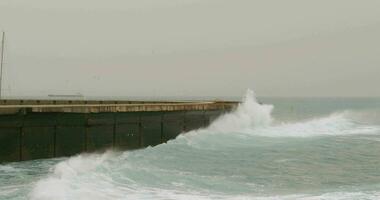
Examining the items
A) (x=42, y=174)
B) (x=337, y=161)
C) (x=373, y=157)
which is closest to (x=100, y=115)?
(x=42, y=174)

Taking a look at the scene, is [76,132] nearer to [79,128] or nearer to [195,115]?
[79,128]

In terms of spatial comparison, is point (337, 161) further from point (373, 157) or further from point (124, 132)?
point (124, 132)

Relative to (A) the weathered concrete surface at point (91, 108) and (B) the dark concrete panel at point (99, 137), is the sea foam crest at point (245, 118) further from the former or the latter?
(B) the dark concrete panel at point (99, 137)

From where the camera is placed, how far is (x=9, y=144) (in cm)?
2323

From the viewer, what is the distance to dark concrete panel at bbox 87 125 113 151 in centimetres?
2783

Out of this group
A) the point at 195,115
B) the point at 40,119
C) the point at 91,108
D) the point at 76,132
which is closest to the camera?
the point at 40,119

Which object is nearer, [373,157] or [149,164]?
[149,164]

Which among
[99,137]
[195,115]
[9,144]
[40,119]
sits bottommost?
[9,144]

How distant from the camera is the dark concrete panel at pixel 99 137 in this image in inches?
1096

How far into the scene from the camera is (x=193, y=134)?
39.1 m

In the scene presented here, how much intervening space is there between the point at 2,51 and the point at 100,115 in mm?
19806

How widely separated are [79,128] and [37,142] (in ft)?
9.97

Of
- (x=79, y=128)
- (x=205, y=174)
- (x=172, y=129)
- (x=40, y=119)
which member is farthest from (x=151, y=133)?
(x=205, y=174)

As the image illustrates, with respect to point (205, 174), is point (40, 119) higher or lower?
higher
